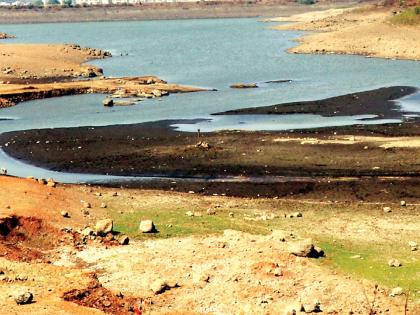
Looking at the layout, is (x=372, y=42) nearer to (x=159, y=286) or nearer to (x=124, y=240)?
(x=124, y=240)

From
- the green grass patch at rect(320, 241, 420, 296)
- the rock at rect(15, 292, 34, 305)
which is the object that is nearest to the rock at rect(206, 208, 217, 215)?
the green grass patch at rect(320, 241, 420, 296)

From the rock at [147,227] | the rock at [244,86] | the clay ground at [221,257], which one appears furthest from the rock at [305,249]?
the rock at [244,86]

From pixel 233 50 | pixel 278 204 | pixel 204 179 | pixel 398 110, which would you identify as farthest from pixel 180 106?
pixel 233 50

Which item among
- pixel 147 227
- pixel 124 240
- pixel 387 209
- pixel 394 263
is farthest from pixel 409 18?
pixel 124 240

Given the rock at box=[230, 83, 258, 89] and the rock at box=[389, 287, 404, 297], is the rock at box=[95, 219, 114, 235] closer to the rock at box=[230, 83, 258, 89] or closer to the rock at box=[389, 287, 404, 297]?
the rock at box=[389, 287, 404, 297]

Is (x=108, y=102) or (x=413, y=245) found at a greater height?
(x=413, y=245)

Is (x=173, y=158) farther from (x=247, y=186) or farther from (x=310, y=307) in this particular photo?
(x=310, y=307)

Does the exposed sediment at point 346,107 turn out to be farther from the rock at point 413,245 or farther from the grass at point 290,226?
the rock at point 413,245
